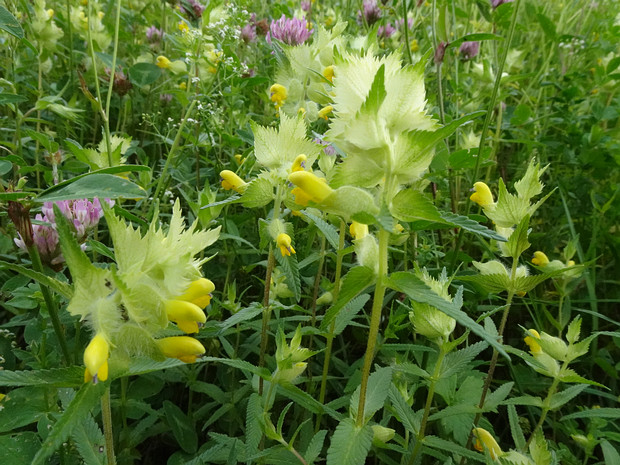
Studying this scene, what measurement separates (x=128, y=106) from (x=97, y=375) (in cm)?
142

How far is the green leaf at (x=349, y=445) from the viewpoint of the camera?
1.79ft

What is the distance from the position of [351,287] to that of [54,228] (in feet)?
2.01

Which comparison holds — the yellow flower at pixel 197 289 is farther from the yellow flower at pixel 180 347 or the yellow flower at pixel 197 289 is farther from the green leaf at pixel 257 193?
the green leaf at pixel 257 193

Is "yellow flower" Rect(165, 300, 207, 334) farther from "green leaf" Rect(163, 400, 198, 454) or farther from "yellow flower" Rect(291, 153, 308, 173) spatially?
"green leaf" Rect(163, 400, 198, 454)

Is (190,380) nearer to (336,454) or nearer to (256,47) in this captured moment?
(336,454)

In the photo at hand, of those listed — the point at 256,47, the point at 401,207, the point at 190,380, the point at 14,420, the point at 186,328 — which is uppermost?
the point at 256,47

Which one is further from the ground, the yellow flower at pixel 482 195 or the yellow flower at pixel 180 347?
the yellow flower at pixel 482 195

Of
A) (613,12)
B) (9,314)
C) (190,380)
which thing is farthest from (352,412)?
(613,12)

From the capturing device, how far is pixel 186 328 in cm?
54

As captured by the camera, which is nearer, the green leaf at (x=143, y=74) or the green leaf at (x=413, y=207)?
the green leaf at (x=413, y=207)

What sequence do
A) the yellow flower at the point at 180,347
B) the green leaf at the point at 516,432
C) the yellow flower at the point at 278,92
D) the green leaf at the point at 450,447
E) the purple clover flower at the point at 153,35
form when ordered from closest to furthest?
the yellow flower at the point at 180,347
the green leaf at the point at 450,447
the green leaf at the point at 516,432
the yellow flower at the point at 278,92
the purple clover flower at the point at 153,35

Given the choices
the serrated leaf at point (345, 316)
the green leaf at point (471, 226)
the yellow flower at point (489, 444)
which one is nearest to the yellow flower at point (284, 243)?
the serrated leaf at point (345, 316)

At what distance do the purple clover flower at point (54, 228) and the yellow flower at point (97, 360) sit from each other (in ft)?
1.55

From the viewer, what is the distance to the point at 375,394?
0.68 m
